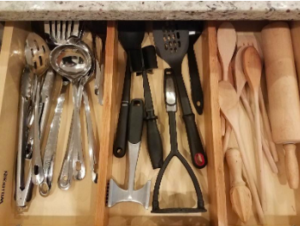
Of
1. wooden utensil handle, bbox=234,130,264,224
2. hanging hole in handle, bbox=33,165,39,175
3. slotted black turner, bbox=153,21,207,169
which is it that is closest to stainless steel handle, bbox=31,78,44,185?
hanging hole in handle, bbox=33,165,39,175

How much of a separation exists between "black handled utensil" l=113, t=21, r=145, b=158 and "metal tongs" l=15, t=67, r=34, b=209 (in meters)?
0.21

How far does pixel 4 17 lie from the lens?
60 centimetres

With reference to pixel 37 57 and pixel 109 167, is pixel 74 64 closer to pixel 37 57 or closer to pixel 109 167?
pixel 37 57

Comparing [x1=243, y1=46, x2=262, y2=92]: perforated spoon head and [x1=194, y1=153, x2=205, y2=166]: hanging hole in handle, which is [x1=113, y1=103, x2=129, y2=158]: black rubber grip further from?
[x1=243, y1=46, x2=262, y2=92]: perforated spoon head

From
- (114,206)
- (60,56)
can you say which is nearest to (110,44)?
(60,56)

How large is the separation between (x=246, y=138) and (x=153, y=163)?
0.23m

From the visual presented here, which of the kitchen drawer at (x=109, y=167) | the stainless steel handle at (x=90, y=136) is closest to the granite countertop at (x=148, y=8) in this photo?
the kitchen drawer at (x=109, y=167)

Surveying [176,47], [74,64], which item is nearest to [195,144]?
[176,47]

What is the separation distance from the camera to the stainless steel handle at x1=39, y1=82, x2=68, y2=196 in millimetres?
683

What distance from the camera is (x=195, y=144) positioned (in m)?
0.69

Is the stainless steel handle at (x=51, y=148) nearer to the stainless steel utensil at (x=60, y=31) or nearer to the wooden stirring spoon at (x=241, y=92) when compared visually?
the stainless steel utensil at (x=60, y=31)

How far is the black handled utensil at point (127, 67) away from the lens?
0.70 meters

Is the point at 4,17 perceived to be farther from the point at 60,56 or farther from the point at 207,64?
the point at 207,64

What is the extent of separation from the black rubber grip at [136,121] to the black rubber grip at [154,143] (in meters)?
0.02
